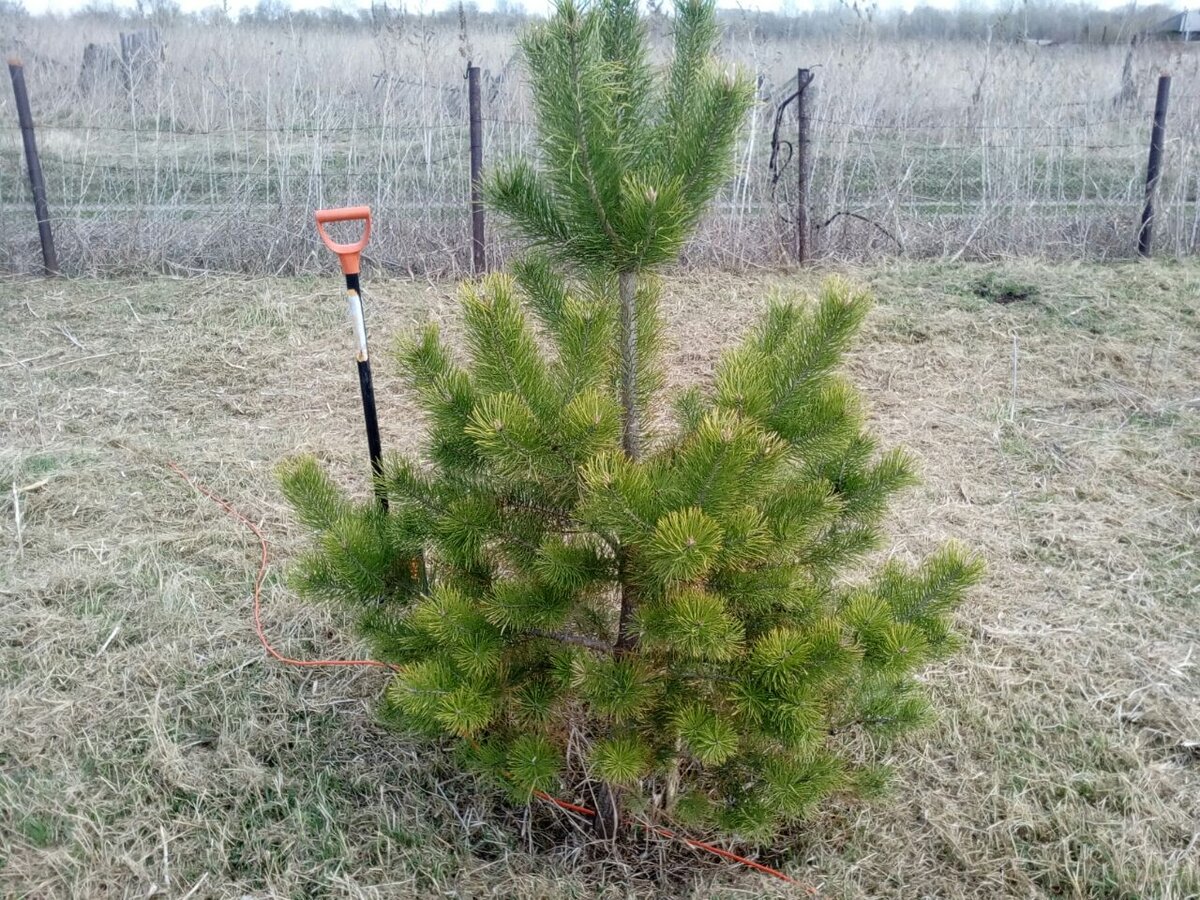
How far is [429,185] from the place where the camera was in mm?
6684

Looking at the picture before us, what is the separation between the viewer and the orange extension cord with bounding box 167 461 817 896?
2.29 meters

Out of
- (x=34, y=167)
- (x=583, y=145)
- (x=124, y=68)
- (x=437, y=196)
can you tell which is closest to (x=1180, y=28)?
(x=437, y=196)

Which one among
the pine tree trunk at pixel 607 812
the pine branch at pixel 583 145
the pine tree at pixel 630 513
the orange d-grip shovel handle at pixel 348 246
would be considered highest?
the pine branch at pixel 583 145

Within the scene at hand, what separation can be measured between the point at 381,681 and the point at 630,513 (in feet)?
4.62

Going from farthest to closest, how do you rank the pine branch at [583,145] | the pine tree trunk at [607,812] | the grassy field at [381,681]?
the pine tree trunk at [607,812]
the grassy field at [381,681]
the pine branch at [583,145]

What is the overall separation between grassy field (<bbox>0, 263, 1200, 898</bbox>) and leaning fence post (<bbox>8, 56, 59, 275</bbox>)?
1.70 meters

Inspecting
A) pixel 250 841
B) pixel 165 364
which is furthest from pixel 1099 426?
pixel 165 364

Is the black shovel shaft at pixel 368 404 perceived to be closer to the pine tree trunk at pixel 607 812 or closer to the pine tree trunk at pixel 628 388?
the pine tree trunk at pixel 628 388

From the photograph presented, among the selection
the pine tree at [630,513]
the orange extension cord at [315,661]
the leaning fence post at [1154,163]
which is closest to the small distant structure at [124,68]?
the orange extension cord at [315,661]

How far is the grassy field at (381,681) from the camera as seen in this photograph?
2223 mm

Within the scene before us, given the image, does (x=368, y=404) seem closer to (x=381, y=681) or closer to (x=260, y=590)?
(x=381, y=681)

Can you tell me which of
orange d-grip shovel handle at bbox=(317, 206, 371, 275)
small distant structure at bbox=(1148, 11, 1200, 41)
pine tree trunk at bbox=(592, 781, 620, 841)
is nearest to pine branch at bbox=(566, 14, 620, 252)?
orange d-grip shovel handle at bbox=(317, 206, 371, 275)

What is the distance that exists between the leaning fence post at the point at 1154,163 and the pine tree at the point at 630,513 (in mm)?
6379

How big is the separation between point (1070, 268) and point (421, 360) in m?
6.16
